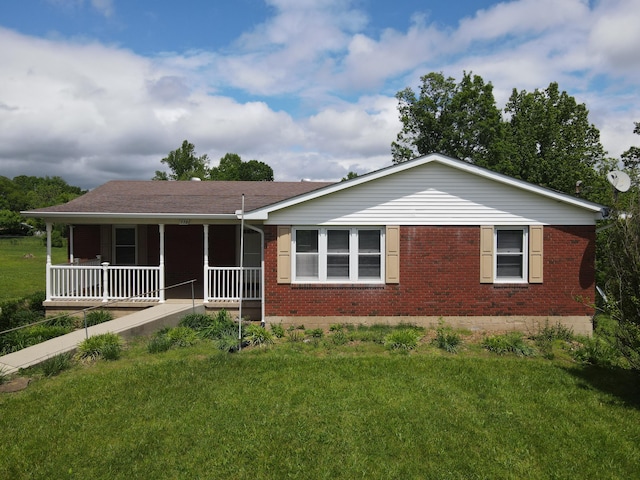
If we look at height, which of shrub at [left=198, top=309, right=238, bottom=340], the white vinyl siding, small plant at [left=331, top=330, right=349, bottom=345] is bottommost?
small plant at [left=331, top=330, right=349, bottom=345]

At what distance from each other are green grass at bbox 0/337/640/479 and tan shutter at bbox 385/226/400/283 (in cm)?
300

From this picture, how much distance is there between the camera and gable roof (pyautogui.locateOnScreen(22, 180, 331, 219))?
1181cm

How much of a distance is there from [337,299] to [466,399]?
195 inches

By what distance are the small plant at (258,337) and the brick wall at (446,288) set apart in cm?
148

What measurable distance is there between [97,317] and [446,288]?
8.81 m

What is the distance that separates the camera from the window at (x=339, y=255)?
429 inches

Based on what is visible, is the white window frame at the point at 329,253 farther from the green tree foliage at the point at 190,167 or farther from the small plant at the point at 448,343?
the green tree foliage at the point at 190,167

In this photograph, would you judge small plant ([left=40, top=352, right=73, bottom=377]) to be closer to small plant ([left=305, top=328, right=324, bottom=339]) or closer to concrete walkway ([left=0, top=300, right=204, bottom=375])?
concrete walkway ([left=0, top=300, right=204, bottom=375])

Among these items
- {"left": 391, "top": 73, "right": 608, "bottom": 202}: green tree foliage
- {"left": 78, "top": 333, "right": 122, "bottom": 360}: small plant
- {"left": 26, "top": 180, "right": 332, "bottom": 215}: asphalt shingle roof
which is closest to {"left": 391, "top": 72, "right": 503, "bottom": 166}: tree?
{"left": 391, "top": 73, "right": 608, "bottom": 202}: green tree foliage

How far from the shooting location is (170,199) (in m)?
14.0

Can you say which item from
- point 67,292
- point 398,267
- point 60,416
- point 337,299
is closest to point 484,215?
point 398,267

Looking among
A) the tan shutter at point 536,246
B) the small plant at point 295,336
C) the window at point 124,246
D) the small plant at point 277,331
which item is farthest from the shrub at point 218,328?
the tan shutter at point 536,246

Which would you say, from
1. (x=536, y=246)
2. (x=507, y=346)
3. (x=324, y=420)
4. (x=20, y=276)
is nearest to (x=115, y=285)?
(x=324, y=420)

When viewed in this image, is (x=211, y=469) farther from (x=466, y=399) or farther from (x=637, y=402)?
(x=637, y=402)
